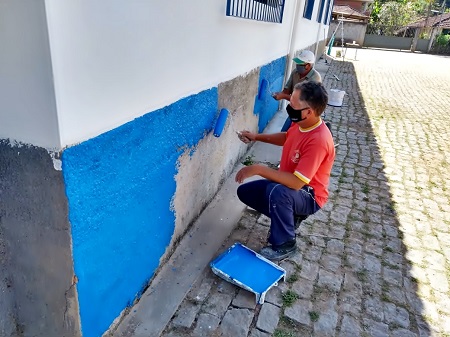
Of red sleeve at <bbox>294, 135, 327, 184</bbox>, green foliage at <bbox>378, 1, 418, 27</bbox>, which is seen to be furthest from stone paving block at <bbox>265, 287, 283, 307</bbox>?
green foliage at <bbox>378, 1, 418, 27</bbox>

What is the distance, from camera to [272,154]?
16.2ft

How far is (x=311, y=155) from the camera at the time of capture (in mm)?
2516

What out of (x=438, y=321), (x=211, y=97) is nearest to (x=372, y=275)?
(x=438, y=321)

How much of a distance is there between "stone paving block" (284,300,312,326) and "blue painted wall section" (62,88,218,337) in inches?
39.0

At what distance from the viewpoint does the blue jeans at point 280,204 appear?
8.75 feet

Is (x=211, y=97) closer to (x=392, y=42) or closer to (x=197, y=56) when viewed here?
(x=197, y=56)

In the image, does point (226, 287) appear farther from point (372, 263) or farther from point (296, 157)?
point (372, 263)

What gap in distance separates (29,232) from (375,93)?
10.5 metres

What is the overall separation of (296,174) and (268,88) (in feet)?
9.86

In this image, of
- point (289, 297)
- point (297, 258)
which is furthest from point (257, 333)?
point (297, 258)

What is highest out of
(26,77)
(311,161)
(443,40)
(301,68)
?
(26,77)

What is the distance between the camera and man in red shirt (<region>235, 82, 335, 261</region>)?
8.36ft

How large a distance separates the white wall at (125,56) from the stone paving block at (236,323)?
1425 millimetres

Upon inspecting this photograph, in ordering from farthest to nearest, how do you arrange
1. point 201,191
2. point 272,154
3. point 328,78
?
point 328,78
point 272,154
point 201,191
